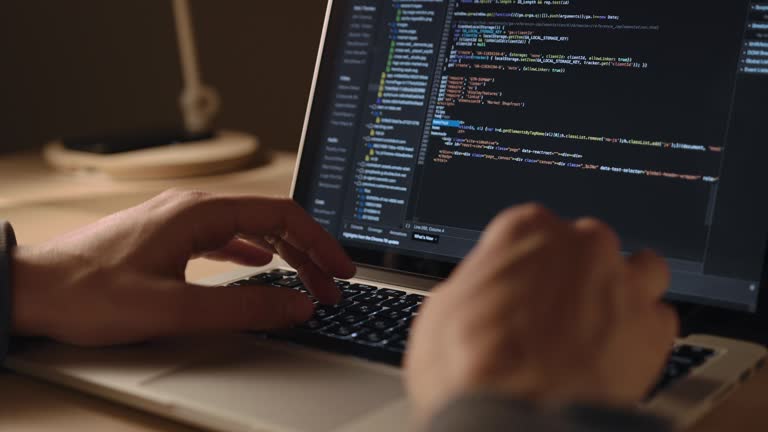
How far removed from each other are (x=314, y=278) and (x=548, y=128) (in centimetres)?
22

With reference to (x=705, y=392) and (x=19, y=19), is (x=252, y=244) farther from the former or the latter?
(x=19, y=19)

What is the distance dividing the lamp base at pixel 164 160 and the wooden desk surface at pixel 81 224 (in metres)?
0.02

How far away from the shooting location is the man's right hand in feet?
1.09

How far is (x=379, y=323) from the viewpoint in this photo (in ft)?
1.96

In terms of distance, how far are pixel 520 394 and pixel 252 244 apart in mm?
459

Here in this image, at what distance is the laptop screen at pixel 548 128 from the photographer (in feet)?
1.97

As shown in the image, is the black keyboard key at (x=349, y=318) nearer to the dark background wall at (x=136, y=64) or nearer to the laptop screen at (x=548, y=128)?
the laptop screen at (x=548, y=128)

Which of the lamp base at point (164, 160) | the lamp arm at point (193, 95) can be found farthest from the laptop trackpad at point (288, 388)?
the lamp arm at point (193, 95)

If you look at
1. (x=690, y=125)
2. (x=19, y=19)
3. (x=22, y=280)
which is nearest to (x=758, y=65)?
(x=690, y=125)

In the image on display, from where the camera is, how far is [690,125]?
62 centimetres

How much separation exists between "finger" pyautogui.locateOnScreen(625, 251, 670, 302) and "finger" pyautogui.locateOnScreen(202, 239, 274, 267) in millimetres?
415

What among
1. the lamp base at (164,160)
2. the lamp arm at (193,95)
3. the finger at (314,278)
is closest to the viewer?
the finger at (314,278)

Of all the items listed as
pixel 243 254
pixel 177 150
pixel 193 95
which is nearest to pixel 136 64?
pixel 193 95

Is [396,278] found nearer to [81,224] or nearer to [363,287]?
[363,287]
